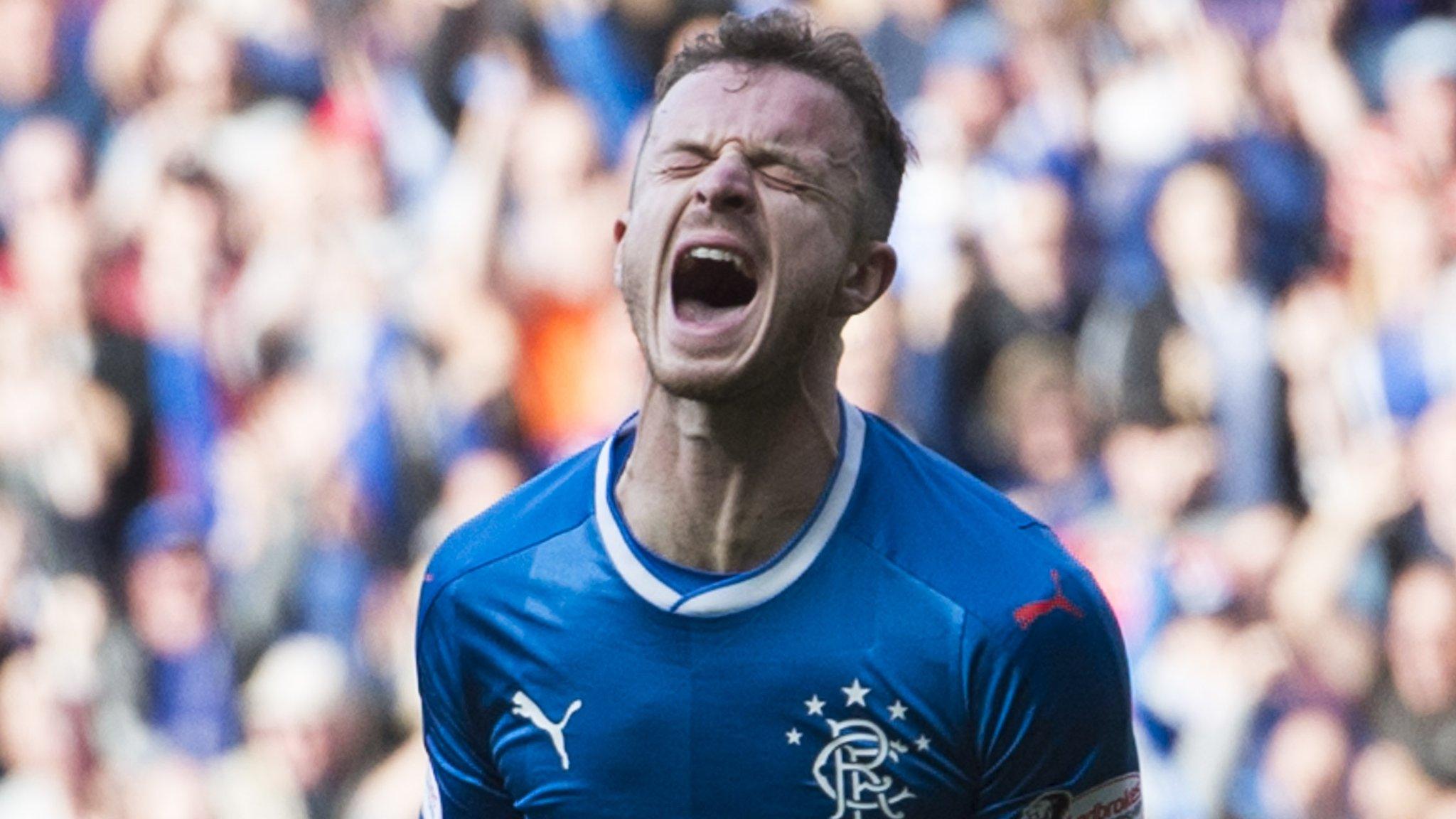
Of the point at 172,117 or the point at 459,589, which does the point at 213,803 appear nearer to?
the point at 172,117

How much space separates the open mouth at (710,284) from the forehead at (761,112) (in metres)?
0.16

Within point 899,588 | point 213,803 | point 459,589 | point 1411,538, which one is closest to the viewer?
point 899,588

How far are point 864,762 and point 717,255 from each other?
0.68 meters

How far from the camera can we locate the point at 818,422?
2889 millimetres

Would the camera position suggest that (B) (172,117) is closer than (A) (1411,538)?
No

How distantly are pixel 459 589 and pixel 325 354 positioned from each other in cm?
396

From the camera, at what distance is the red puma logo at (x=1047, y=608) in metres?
2.75

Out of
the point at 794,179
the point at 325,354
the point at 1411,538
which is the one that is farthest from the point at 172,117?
the point at 794,179

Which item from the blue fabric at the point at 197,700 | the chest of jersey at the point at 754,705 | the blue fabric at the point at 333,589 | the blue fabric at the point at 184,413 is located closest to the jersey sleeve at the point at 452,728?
the chest of jersey at the point at 754,705

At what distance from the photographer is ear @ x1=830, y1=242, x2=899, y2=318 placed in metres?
2.89

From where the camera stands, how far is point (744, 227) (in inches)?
111

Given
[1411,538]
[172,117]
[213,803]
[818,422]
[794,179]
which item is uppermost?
[172,117]

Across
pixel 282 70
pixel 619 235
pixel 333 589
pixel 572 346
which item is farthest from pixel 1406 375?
pixel 619 235

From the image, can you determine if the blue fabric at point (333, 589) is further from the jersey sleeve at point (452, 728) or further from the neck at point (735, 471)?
the neck at point (735, 471)
